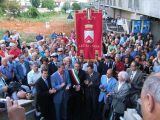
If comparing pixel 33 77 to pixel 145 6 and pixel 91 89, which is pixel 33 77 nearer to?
pixel 91 89

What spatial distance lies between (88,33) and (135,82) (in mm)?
2949

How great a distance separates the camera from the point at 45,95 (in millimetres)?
9375

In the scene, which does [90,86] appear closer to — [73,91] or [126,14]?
[73,91]

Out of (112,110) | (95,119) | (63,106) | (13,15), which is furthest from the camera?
(13,15)

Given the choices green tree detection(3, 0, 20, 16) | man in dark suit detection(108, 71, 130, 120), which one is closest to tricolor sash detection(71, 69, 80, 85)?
man in dark suit detection(108, 71, 130, 120)

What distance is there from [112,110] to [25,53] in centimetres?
448

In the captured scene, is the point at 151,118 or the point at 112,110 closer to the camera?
the point at 151,118

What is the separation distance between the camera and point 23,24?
5622cm

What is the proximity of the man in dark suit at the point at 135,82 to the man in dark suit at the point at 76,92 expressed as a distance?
3.94ft

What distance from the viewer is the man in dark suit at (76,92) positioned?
9953mm

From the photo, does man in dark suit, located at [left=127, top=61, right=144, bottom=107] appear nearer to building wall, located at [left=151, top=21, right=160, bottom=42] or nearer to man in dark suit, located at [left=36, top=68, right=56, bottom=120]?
man in dark suit, located at [left=36, top=68, right=56, bottom=120]

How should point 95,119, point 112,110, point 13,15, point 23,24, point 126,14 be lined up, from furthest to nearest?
point 13,15 → point 23,24 → point 126,14 → point 95,119 → point 112,110

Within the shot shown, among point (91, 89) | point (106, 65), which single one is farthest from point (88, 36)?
point (91, 89)

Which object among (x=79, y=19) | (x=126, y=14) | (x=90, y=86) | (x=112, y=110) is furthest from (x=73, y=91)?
(x=126, y=14)
